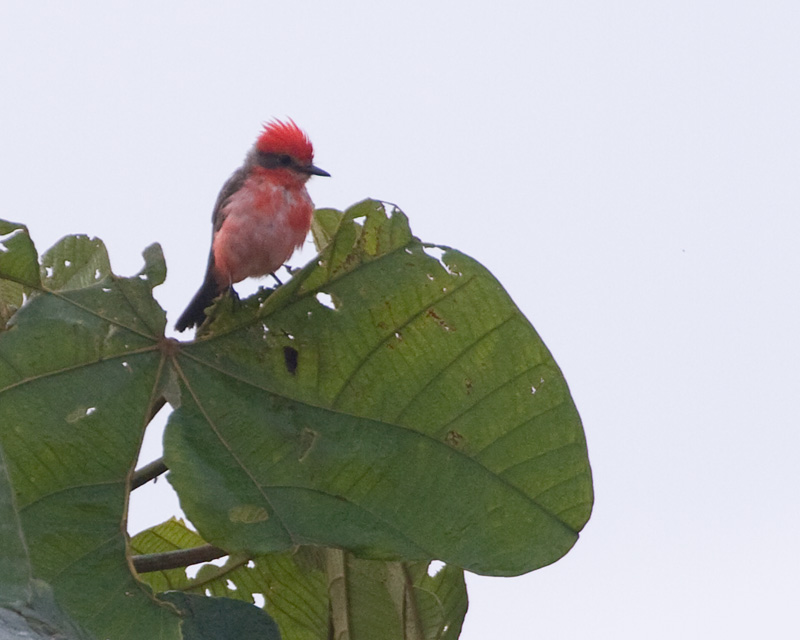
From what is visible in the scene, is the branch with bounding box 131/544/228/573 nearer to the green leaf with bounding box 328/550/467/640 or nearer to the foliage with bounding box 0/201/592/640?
the foliage with bounding box 0/201/592/640

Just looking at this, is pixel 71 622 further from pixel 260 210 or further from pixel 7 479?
pixel 260 210

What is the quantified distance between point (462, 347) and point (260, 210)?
1.77m

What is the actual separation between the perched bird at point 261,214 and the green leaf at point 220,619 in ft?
3.71

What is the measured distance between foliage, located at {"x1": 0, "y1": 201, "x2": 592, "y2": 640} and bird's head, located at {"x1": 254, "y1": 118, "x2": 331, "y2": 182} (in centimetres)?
204

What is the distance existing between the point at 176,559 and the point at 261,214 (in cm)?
167

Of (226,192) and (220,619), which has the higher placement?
(226,192)

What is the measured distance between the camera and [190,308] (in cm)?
392

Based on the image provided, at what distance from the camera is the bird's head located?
14.3ft

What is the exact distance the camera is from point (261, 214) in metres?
3.88

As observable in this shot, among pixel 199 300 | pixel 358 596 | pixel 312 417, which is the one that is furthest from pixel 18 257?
pixel 199 300

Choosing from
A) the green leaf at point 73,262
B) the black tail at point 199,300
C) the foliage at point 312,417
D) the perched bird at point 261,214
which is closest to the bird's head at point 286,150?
the perched bird at point 261,214

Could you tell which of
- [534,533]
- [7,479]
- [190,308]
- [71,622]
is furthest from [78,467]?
[190,308]

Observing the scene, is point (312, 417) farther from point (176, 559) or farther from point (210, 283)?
point (210, 283)

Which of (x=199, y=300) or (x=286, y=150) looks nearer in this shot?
(x=199, y=300)
